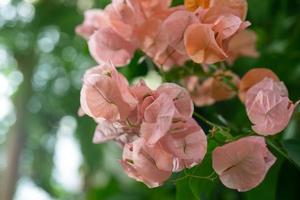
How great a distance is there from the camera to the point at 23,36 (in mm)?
1062

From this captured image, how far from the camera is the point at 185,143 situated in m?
0.30

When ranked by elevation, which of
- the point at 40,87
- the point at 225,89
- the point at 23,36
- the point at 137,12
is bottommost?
the point at 40,87

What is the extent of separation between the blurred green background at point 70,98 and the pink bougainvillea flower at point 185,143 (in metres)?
0.05

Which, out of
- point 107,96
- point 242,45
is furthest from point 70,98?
point 107,96

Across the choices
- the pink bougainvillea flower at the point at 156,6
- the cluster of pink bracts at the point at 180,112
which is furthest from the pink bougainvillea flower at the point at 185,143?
the pink bougainvillea flower at the point at 156,6

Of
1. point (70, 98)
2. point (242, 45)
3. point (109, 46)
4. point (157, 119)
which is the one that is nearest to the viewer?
point (157, 119)

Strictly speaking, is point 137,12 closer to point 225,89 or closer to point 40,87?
point 225,89

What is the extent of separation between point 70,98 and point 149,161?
80cm

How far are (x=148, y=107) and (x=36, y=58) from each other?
3.01 ft

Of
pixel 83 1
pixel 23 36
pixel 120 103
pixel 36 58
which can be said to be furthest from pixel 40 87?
pixel 120 103

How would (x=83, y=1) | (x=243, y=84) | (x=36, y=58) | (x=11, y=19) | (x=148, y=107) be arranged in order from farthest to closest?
(x=36, y=58) < (x=11, y=19) < (x=83, y=1) < (x=243, y=84) < (x=148, y=107)

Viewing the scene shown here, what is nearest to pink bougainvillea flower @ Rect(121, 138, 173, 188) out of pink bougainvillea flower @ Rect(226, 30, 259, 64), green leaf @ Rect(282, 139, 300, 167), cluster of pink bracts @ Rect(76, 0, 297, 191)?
cluster of pink bracts @ Rect(76, 0, 297, 191)

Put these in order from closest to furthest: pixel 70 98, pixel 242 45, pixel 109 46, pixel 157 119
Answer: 1. pixel 157 119
2. pixel 109 46
3. pixel 242 45
4. pixel 70 98

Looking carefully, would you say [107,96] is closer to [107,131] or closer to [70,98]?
[107,131]
